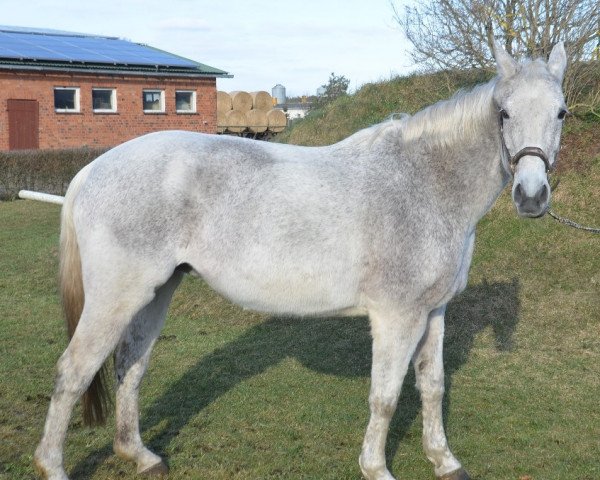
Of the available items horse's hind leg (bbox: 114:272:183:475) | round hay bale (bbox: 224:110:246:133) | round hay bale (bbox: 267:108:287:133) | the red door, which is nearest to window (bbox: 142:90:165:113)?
round hay bale (bbox: 224:110:246:133)

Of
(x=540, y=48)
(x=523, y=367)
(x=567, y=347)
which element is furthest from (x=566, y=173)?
(x=523, y=367)

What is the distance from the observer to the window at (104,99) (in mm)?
30163

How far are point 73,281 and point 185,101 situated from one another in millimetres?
29296

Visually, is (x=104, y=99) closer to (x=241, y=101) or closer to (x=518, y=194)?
(x=241, y=101)

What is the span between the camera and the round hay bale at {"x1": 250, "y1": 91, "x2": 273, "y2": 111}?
35.7 meters

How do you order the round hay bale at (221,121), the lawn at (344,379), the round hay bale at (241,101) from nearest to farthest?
the lawn at (344,379), the round hay bale at (221,121), the round hay bale at (241,101)

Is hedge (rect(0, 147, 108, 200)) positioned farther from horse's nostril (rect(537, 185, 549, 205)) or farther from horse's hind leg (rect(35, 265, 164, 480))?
horse's nostril (rect(537, 185, 549, 205))

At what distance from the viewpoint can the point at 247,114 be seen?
3522 cm

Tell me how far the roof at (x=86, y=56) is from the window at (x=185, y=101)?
3.12ft

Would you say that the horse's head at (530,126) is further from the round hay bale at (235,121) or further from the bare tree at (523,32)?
the round hay bale at (235,121)

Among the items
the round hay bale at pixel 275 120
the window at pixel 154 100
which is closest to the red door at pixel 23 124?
the window at pixel 154 100

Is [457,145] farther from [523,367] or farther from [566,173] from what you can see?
[566,173]

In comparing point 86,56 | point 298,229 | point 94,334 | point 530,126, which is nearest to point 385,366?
point 298,229

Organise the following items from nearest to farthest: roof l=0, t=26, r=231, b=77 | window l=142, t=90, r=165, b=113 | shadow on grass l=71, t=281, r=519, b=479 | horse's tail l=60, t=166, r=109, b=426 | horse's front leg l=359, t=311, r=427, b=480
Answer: horse's front leg l=359, t=311, r=427, b=480, horse's tail l=60, t=166, r=109, b=426, shadow on grass l=71, t=281, r=519, b=479, roof l=0, t=26, r=231, b=77, window l=142, t=90, r=165, b=113
